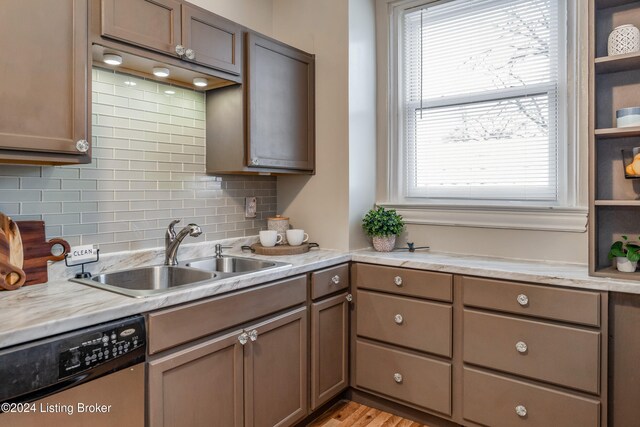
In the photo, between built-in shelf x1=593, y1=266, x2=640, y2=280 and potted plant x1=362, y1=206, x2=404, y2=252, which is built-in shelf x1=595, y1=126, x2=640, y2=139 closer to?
built-in shelf x1=593, y1=266, x2=640, y2=280

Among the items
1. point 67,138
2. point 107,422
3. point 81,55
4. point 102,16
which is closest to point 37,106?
point 67,138

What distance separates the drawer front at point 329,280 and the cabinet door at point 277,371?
0.45 ft

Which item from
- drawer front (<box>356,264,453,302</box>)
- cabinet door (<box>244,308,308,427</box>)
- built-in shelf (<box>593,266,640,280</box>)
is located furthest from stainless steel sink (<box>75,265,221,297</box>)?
built-in shelf (<box>593,266,640,280</box>)

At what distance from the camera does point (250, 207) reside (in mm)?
2854

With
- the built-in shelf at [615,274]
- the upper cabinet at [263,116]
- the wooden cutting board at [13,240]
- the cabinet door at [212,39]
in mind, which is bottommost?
the built-in shelf at [615,274]

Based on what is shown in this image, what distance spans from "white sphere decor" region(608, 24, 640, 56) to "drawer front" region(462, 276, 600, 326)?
1096 millimetres

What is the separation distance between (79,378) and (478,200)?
2271 millimetres

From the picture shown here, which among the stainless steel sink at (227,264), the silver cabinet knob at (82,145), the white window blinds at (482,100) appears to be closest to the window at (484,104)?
the white window blinds at (482,100)

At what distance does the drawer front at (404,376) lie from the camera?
2.27 metres

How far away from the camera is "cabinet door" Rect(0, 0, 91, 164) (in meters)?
1.46

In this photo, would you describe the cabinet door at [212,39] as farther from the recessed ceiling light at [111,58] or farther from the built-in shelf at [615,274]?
the built-in shelf at [615,274]

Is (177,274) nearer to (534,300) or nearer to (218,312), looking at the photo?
(218,312)

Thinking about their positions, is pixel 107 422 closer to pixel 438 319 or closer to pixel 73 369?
pixel 73 369

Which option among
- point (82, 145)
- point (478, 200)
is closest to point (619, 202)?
point (478, 200)
